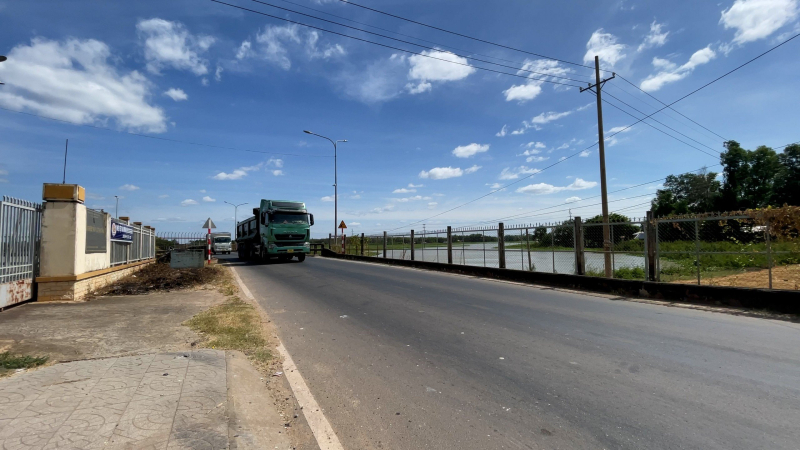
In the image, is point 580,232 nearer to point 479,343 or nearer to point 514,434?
point 479,343

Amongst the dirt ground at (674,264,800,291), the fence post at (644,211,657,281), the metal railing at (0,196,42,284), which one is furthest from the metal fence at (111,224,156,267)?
the dirt ground at (674,264,800,291)

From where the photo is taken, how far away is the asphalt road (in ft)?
11.1

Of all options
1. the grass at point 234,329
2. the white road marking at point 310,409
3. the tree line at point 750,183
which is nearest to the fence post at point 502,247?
the grass at point 234,329

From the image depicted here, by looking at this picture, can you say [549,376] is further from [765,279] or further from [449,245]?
[449,245]

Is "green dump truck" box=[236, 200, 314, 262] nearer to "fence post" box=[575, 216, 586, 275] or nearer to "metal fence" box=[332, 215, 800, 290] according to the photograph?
"metal fence" box=[332, 215, 800, 290]

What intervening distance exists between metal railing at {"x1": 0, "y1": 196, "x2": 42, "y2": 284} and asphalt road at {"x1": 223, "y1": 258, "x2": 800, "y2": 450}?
480cm

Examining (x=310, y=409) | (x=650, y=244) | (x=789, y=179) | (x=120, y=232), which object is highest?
(x=789, y=179)

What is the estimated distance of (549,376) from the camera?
15.2 ft

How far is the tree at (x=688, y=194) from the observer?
62.5 metres

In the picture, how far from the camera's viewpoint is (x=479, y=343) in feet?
19.8

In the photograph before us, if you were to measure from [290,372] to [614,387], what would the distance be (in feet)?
11.8

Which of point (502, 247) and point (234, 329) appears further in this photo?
point (502, 247)

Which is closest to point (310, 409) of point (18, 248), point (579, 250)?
point (18, 248)

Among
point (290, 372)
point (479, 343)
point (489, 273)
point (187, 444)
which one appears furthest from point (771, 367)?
point (489, 273)
